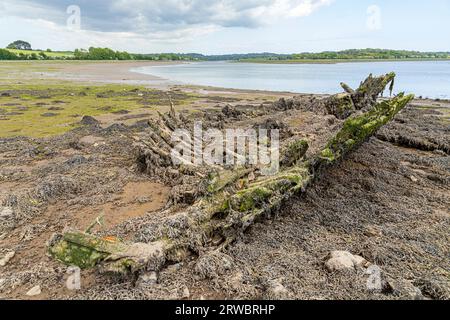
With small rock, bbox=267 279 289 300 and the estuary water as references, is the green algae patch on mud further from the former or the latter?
the estuary water

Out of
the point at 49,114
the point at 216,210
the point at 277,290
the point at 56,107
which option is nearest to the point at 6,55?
the point at 56,107

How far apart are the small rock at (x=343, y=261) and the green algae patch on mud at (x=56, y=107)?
1663 centimetres

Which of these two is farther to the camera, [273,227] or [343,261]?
[273,227]

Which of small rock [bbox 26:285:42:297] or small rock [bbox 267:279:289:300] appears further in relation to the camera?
small rock [bbox 26:285:42:297]

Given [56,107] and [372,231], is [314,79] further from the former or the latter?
[372,231]

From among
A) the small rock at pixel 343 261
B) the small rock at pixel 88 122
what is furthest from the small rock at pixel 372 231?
the small rock at pixel 88 122

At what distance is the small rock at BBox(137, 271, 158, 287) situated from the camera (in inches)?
202

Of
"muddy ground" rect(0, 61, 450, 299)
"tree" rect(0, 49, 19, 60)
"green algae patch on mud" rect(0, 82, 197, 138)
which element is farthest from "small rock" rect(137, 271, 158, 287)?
"tree" rect(0, 49, 19, 60)

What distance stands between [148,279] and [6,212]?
5.15 meters

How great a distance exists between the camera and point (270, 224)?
23.3ft

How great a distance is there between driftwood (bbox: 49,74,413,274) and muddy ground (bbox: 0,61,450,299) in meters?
0.31
